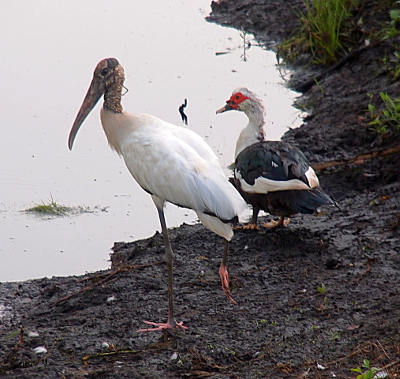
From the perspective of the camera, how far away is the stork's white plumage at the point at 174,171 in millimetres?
4703

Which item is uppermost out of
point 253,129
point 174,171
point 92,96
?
point 92,96

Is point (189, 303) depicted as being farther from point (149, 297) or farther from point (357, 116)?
point (357, 116)

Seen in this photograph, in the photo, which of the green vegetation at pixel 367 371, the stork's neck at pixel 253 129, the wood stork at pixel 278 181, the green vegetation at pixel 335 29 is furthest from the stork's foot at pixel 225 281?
the green vegetation at pixel 335 29

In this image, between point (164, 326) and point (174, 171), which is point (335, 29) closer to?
point (174, 171)

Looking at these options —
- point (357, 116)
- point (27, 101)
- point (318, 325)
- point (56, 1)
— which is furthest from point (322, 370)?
point (56, 1)

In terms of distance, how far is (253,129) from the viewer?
6.86m

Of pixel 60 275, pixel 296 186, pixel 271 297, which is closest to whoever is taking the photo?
pixel 271 297

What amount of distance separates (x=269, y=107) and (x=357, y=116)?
1.59m

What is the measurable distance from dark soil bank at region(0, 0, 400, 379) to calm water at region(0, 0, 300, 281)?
23.6 inches

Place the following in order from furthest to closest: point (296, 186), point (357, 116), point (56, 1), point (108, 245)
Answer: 1. point (56, 1)
2. point (357, 116)
3. point (108, 245)
4. point (296, 186)

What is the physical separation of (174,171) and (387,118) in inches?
128

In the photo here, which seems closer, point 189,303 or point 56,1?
point 189,303

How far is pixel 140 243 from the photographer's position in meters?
6.30

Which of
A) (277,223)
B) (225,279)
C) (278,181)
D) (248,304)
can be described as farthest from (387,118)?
(248,304)
